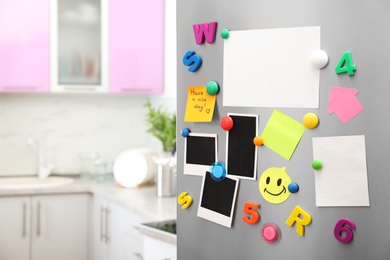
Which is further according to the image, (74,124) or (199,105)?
(74,124)

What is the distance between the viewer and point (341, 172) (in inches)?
44.8

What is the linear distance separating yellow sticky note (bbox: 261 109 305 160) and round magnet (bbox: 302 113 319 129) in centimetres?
2

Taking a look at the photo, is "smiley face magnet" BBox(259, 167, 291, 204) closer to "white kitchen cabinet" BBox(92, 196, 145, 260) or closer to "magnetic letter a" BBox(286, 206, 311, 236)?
"magnetic letter a" BBox(286, 206, 311, 236)

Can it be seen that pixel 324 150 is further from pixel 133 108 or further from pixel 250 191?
pixel 133 108

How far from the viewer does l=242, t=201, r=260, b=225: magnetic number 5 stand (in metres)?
1.26

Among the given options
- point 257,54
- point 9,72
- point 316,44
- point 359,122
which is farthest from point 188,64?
point 9,72

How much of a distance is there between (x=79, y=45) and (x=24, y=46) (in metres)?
0.33

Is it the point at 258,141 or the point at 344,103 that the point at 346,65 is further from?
the point at 258,141

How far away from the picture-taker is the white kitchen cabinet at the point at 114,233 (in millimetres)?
2709

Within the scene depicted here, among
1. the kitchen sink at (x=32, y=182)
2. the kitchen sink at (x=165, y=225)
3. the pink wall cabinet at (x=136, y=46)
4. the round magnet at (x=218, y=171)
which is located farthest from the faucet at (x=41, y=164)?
the round magnet at (x=218, y=171)

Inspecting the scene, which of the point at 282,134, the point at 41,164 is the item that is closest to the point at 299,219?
the point at 282,134

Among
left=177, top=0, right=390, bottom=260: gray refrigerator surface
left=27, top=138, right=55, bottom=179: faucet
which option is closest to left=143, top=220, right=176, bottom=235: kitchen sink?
left=177, top=0, right=390, bottom=260: gray refrigerator surface

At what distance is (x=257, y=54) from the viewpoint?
4.09ft

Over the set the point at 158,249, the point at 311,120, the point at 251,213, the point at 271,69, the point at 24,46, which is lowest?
the point at 158,249
